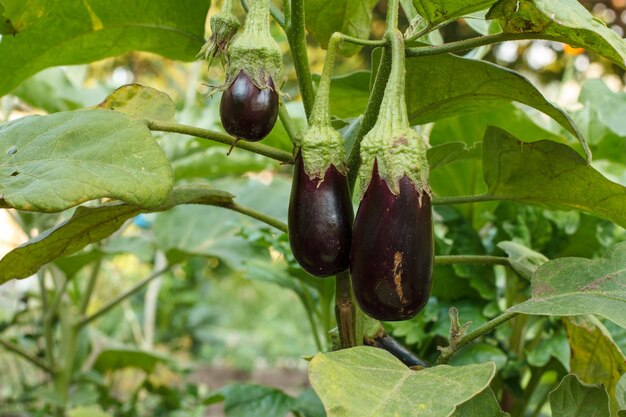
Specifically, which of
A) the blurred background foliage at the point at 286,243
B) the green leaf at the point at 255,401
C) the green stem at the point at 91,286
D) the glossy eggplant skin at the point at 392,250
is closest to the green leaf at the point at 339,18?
the blurred background foliage at the point at 286,243

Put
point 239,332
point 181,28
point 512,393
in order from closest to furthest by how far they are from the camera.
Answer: point 181,28 → point 512,393 → point 239,332

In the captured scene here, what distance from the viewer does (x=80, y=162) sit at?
0.54m

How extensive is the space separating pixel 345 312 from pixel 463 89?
0.73 feet

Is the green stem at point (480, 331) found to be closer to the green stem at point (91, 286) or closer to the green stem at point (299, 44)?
the green stem at point (299, 44)

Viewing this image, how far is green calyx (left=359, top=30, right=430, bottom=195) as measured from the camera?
0.52 metres

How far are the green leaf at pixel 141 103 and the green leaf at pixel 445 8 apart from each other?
0.81 feet

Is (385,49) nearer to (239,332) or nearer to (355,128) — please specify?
(355,128)

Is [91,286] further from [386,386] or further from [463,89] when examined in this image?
[386,386]

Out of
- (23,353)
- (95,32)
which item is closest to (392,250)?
(95,32)

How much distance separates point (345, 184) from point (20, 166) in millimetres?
233

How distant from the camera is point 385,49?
0.59m

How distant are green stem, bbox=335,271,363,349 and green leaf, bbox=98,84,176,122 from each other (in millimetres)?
217

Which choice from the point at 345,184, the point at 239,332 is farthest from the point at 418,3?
the point at 239,332

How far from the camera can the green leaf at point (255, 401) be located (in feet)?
3.40
